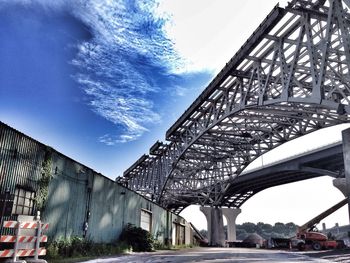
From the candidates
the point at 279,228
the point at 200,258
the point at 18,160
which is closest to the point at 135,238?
the point at 200,258

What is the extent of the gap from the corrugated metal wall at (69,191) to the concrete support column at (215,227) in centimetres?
4141

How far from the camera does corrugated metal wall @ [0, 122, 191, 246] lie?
1368cm

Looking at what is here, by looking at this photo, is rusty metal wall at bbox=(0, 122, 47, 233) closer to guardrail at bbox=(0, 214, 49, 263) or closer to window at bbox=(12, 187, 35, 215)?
window at bbox=(12, 187, 35, 215)

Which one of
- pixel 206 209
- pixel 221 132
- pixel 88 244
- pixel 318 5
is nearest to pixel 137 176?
pixel 206 209

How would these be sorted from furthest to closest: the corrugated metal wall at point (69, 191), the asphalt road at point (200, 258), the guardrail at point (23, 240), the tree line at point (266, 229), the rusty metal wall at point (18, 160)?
the tree line at point (266, 229) < the asphalt road at point (200, 258) < the corrugated metal wall at point (69, 191) < the rusty metal wall at point (18, 160) < the guardrail at point (23, 240)

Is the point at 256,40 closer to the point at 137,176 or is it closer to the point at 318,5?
the point at 318,5

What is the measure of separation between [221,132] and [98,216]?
22.4 m

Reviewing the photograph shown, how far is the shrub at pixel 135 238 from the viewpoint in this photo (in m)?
26.6

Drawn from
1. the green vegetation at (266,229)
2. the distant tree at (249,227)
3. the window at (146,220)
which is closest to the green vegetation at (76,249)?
the window at (146,220)

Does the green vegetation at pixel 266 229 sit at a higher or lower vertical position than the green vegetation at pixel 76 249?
higher

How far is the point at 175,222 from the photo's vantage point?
46750 mm

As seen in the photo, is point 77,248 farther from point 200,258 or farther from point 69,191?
point 200,258

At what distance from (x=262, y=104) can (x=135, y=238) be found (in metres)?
14.8

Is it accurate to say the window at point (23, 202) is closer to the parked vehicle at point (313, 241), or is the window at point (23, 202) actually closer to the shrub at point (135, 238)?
the shrub at point (135, 238)
